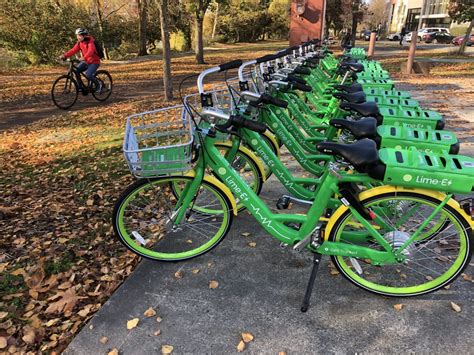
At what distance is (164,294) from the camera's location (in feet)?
8.64

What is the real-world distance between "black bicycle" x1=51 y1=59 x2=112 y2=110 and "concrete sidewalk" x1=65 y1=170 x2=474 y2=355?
23.0 ft

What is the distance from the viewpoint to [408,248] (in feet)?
7.86

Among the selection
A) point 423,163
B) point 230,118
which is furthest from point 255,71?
point 423,163

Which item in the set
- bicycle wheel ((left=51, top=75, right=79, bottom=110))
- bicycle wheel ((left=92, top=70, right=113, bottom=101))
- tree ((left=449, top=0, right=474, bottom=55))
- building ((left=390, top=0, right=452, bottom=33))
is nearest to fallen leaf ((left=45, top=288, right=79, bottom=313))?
bicycle wheel ((left=51, top=75, right=79, bottom=110))

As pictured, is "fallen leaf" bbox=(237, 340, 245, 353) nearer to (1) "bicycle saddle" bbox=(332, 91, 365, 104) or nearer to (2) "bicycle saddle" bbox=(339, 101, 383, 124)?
(2) "bicycle saddle" bbox=(339, 101, 383, 124)

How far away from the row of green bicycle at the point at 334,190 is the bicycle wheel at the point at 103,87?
609 centimetres

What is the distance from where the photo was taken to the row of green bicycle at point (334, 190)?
2229 millimetres

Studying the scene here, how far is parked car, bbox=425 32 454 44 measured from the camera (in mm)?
32594

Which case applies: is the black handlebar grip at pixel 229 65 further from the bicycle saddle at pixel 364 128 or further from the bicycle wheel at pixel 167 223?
the bicycle saddle at pixel 364 128

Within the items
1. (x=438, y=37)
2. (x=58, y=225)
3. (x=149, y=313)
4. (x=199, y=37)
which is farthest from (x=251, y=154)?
(x=438, y=37)

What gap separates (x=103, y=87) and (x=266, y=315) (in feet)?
26.9

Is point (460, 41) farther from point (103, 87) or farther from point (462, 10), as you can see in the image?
point (103, 87)

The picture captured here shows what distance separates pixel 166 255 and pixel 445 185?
201cm

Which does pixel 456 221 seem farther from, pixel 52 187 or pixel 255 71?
pixel 52 187
